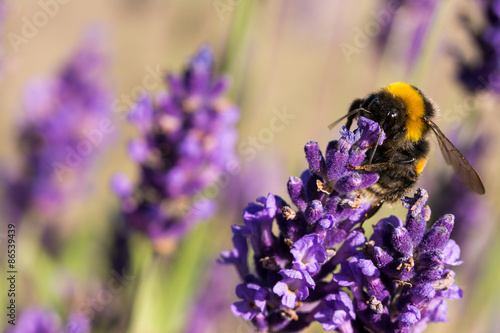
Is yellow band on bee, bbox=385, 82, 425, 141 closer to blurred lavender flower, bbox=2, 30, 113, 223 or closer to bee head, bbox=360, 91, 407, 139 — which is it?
bee head, bbox=360, 91, 407, 139

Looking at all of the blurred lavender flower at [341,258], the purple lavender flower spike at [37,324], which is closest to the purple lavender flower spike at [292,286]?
the blurred lavender flower at [341,258]

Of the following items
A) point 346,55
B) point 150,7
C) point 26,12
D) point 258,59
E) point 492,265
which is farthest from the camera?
point 26,12

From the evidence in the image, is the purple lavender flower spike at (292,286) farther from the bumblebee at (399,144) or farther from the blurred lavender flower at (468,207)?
the blurred lavender flower at (468,207)

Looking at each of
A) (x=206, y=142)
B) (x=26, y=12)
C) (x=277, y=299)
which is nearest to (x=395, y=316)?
(x=277, y=299)

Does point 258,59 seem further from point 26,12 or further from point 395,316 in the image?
point 26,12

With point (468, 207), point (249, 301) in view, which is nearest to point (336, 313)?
point (249, 301)

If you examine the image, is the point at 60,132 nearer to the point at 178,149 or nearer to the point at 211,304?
the point at 178,149
